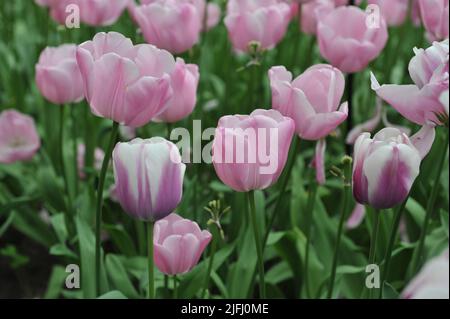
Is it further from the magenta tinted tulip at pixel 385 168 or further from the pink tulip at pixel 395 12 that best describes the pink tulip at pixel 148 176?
the pink tulip at pixel 395 12

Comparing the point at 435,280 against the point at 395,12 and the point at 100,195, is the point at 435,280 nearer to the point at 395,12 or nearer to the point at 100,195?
the point at 100,195

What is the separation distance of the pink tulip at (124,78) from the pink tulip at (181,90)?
5.5 inches

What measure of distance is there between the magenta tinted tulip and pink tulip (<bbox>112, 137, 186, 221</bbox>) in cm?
20

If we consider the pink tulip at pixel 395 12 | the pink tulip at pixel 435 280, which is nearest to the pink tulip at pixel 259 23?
the pink tulip at pixel 395 12

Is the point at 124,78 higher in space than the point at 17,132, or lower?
higher

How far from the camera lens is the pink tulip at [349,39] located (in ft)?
4.59

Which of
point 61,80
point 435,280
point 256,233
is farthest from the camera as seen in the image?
point 61,80

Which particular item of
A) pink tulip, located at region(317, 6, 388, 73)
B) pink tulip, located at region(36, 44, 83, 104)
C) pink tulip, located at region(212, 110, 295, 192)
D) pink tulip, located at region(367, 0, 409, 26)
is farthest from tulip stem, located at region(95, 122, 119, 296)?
pink tulip, located at region(367, 0, 409, 26)

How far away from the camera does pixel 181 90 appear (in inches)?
47.5

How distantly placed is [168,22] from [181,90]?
0.18m

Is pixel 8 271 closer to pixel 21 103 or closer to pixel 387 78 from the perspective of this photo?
pixel 21 103

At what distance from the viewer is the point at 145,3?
4.59 feet

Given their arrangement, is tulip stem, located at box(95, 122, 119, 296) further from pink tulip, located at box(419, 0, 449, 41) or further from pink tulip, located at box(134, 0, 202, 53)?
pink tulip, located at box(419, 0, 449, 41)

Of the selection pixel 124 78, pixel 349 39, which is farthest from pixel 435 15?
pixel 124 78
